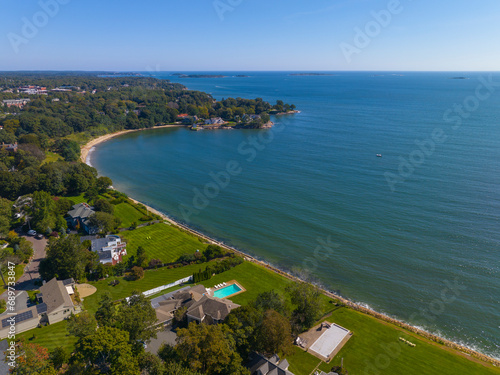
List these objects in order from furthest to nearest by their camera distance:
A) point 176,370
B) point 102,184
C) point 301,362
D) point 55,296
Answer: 1. point 102,184
2. point 55,296
3. point 301,362
4. point 176,370

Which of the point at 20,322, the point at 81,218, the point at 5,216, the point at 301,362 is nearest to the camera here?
the point at 301,362

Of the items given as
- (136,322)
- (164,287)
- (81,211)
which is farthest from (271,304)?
(81,211)

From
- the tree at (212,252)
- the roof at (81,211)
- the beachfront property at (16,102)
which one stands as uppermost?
the beachfront property at (16,102)

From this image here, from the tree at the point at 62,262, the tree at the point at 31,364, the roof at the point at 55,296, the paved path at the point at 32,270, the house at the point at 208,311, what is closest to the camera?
the tree at the point at 31,364

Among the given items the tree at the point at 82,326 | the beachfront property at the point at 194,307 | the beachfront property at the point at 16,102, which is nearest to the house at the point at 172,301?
the beachfront property at the point at 194,307

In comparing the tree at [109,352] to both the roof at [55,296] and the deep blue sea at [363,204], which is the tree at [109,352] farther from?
the deep blue sea at [363,204]

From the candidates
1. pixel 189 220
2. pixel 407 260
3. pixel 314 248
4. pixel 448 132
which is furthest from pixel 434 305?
pixel 448 132

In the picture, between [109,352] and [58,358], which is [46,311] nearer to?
[58,358]

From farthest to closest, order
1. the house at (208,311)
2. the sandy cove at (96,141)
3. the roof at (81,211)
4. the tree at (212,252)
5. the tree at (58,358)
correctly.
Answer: the sandy cove at (96,141), the roof at (81,211), the tree at (212,252), the house at (208,311), the tree at (58,358)
